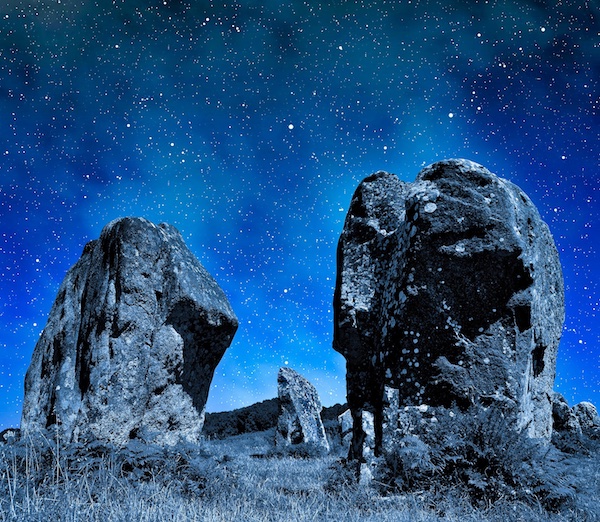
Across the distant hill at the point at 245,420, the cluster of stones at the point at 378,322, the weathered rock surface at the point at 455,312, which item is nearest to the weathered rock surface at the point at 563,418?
the distant hill at the point at 245,420

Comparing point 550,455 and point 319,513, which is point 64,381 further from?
point 550,455

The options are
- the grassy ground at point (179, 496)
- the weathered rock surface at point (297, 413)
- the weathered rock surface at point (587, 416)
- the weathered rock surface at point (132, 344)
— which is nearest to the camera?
the grassy ground at point (179, 496)

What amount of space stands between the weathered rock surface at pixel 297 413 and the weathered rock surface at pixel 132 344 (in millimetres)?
6443

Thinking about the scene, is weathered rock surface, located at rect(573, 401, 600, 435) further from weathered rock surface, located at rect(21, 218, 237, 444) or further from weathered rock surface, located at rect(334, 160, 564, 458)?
weathered rock surface, located at rect(21, 218, 237, 444)

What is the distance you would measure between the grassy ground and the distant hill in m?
18.6

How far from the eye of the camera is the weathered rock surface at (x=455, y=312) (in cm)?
482

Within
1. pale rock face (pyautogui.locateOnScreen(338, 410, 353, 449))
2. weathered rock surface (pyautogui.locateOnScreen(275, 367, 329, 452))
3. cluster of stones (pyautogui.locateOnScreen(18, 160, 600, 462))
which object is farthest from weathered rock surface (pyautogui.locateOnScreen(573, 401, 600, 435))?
cluster of stones (pyautogui.locateOnScreen(18, 160, 600, 462))

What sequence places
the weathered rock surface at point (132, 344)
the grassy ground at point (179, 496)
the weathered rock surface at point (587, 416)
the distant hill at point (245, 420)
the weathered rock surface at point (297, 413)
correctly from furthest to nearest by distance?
the distant hill at point (245, 420), the weathered rock surface at point (587, 416), the weathered rock surface at point (297, 413), the weathered rock surface at point (132, 344), the grassy ground at point (179, 496)

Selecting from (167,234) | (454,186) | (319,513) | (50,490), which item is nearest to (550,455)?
(319,513)

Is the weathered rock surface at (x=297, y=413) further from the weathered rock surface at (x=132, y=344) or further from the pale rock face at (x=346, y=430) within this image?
the weathered rock surface at (x=132, y=344)

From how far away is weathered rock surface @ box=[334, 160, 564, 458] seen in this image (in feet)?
15.8

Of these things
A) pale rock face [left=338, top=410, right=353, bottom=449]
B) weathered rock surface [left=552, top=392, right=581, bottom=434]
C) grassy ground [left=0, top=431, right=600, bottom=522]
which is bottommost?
grassy ground [left=0, top=431, right=600, bottom=522]

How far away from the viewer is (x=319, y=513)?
358cm

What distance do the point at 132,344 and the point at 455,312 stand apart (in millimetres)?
4540
